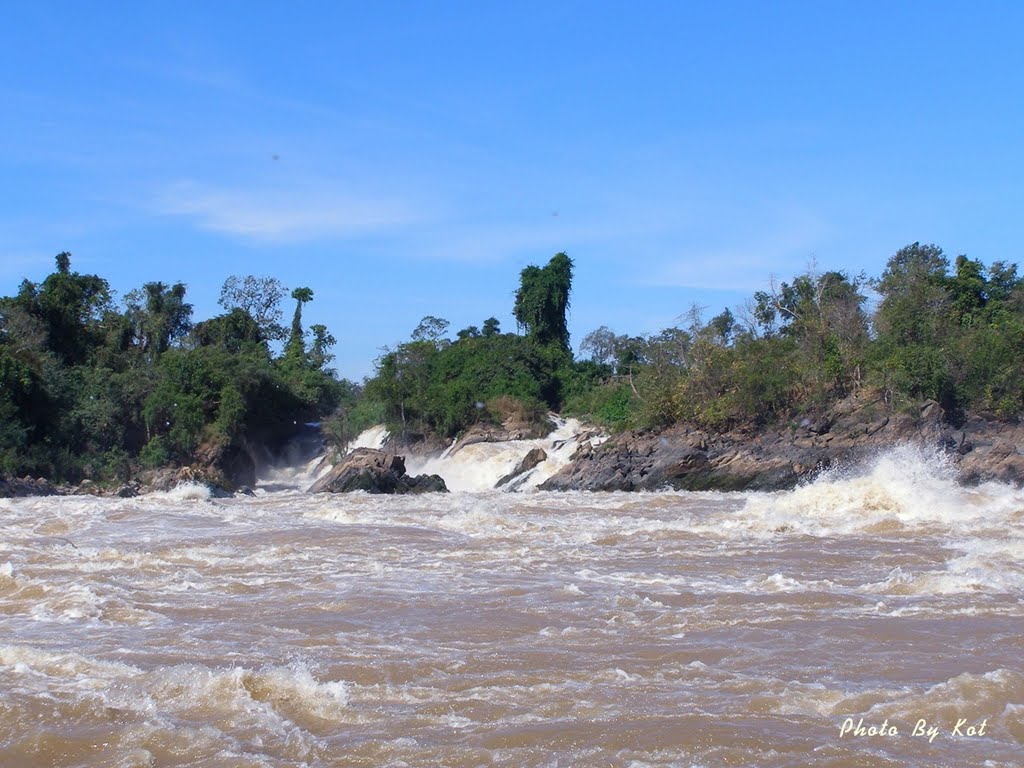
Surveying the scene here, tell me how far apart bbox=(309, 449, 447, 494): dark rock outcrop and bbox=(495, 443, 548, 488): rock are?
2.89 m

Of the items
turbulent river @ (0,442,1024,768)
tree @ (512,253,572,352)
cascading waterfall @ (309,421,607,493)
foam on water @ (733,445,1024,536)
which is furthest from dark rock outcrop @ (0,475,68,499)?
tree @ (512,253,572,352)

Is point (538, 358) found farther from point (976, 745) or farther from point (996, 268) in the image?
point (976, 745)

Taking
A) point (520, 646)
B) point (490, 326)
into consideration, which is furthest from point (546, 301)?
point (520, 646)

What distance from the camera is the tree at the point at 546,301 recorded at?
5484cm

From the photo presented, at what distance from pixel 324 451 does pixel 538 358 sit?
1134 cm

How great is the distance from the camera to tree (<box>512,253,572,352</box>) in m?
54.8

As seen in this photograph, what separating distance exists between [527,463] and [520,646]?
24.8m

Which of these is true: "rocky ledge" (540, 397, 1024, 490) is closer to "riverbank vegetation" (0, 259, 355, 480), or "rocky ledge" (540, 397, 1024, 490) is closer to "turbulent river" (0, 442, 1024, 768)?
"turbulent river" (0, 442, 1024, 768)

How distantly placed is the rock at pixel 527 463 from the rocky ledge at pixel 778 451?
Result: 1895 millimetres

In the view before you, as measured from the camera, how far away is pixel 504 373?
45812 mm

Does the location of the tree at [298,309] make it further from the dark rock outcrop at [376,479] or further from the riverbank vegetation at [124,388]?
the dark rock outcrop at [376,479]

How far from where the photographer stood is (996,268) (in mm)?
44438

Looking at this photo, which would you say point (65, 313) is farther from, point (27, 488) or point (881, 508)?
point (881, 508)

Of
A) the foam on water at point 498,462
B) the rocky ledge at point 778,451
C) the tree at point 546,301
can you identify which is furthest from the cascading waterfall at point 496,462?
the tree at point 546,301
